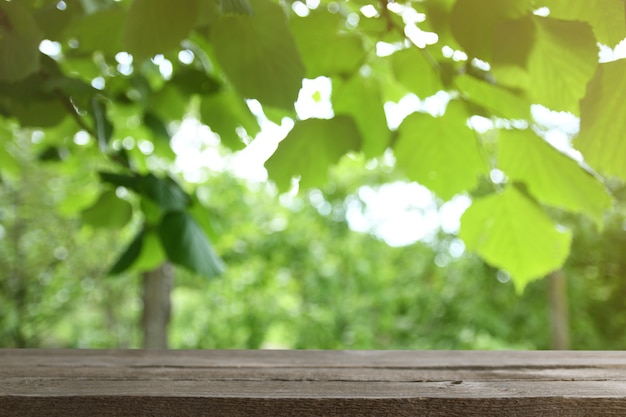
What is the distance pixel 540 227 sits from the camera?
1.79 feet

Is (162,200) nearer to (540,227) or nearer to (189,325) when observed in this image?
(540,227)

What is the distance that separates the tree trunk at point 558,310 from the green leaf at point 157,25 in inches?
149

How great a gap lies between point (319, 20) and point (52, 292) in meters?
3.57

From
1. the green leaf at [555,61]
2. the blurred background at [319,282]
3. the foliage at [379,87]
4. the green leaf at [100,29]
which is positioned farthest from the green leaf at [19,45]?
the blurred background at [319,282]

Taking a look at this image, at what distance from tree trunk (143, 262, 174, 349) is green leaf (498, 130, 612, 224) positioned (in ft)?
7.50

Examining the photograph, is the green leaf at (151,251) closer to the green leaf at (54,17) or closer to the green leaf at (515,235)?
the green leaf at (54,17)

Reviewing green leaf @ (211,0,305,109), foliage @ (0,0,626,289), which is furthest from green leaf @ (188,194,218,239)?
green leaf @ (211,0,305,109)

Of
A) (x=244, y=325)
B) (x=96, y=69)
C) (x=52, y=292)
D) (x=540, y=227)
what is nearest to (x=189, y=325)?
(x=244, y=325)

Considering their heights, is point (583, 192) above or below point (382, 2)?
below

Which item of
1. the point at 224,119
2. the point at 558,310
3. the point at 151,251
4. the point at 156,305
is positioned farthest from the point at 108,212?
the point at 558,310

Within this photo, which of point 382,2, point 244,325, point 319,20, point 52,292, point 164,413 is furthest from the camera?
point 244,325

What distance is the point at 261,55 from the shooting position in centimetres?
45

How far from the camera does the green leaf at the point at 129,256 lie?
0.73m

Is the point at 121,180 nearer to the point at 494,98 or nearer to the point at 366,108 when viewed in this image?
the point at 366,108
